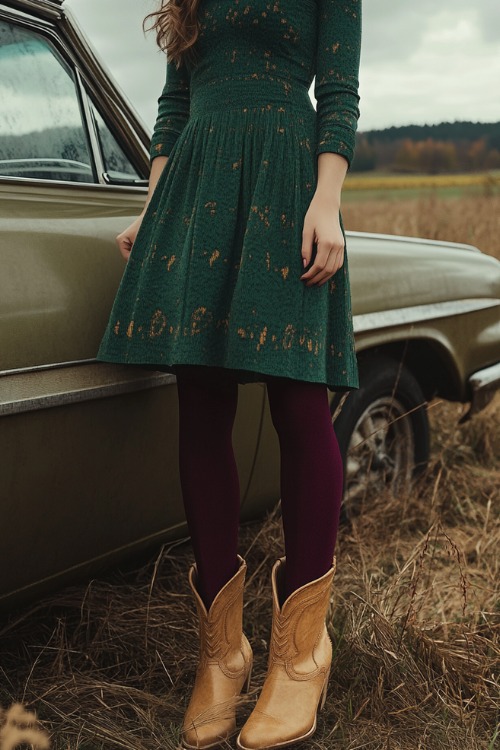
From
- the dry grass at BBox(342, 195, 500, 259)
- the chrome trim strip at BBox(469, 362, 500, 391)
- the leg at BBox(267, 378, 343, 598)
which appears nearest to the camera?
the leg at BBox(267, 378, 343, 598)

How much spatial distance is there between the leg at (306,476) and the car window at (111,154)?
78 centimetres

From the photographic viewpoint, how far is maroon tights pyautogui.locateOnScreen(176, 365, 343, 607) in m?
1.70

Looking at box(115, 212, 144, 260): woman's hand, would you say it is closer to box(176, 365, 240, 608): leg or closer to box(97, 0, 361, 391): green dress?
box(97, 0, 361, 391): green dress

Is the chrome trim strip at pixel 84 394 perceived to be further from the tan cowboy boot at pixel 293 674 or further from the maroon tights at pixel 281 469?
the tan cowboy boot at pixel 293 674

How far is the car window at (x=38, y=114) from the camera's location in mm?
1884

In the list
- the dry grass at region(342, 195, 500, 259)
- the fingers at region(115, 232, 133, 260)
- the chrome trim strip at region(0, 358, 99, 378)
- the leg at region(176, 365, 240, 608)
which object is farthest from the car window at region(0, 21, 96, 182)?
the dry grass at region(342, 195, 500, 259)

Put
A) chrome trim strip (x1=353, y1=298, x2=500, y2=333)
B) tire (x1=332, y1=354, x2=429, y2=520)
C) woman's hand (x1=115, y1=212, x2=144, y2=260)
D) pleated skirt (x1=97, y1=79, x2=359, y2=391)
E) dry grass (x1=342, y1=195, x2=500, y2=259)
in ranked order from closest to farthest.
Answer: pleated skirt (x1=97, y1=79, x2=359, y2=391) < woman's hand (x1=115, y1=212, x2=144, y2=260) < chrome trim strip (x1=353, y1=298, x2=500, y2=333) < tire (x1=332, y1=354, x2=429, y2=520) < dry grass (x1=342, y1=195, x2=500, y2=259)

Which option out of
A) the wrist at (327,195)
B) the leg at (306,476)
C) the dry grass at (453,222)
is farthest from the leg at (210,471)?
the dry grass at (453,222)

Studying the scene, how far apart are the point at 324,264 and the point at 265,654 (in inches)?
39.9

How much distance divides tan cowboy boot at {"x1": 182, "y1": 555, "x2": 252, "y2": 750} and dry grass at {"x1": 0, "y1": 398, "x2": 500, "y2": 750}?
0.05m

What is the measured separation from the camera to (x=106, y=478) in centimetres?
183

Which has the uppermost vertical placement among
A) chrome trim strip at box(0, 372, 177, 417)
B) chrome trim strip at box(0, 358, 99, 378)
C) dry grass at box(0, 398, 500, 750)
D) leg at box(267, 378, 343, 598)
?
chrome trim strip at box(0, 358, 99, 378)

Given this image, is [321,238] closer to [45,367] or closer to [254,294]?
[254,294]

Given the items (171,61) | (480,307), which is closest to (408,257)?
(480,307)
